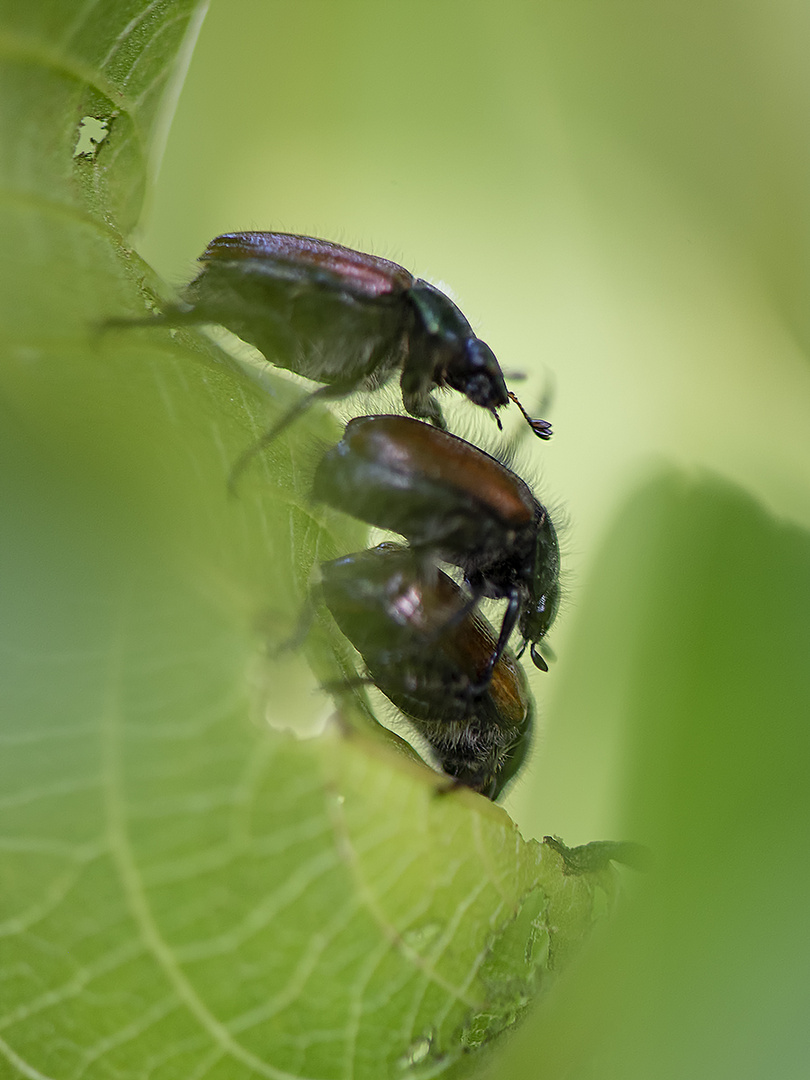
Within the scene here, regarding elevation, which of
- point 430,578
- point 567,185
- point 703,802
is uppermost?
point 567,185

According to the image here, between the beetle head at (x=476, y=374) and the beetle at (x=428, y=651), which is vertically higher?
the beetle head at (x=476, y=374)

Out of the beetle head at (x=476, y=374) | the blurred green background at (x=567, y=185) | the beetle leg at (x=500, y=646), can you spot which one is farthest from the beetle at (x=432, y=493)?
the blurred green background at (x=567, y=185)

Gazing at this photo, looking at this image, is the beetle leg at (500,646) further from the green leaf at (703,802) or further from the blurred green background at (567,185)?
the blurred green background at (567,185)

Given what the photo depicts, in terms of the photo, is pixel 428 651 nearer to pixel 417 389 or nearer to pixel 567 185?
pixel 417 389

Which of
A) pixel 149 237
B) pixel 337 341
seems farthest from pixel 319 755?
pixel 149 237

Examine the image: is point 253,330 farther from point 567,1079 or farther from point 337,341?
point 567,1079

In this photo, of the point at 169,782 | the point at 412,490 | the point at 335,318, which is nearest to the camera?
the point at 169,782

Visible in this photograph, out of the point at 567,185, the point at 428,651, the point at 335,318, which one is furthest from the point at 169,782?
the point at 567,185
